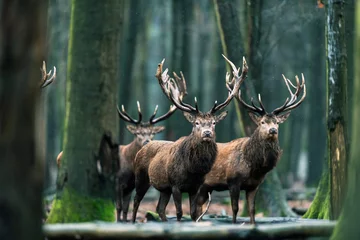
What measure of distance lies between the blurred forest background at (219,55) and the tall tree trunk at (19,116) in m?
11.7

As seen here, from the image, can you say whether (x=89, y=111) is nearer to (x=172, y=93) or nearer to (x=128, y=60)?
(x=172, y=93)

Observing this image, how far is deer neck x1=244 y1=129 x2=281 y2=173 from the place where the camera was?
14609mm

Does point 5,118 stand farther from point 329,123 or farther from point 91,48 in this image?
point 329,123

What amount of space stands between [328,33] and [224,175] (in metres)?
3.22

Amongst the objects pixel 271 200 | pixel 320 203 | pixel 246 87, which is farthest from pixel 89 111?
pixel 271 200

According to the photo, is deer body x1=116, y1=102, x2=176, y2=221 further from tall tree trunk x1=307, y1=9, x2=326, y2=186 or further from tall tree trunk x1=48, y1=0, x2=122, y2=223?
tall tree trunk x1=307, y1=9, x2=326, y2=186

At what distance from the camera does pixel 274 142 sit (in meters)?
14.6

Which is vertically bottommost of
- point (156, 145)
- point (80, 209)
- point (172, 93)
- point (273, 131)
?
point (80, 209)

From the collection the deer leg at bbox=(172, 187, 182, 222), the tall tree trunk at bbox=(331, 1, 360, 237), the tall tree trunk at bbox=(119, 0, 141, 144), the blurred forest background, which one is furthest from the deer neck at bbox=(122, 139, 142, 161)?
the tall tree trunk at bbox=(119, 0, 141, 144)

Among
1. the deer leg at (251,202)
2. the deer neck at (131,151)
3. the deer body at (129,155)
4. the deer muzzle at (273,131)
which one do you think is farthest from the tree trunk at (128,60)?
the deer muzzle at (273,131)

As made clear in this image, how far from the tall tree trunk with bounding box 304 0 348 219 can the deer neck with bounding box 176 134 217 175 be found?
6.73 ft

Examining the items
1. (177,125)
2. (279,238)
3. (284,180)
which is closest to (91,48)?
(279,238)

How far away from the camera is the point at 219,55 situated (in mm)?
31062

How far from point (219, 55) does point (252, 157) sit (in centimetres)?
1652
